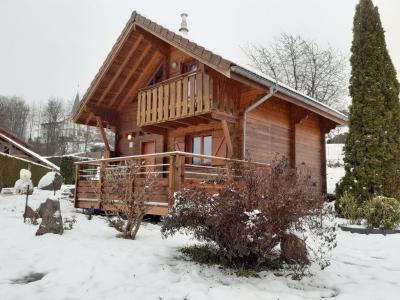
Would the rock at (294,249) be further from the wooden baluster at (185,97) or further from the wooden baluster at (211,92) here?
the wooden baluster at (185,97)

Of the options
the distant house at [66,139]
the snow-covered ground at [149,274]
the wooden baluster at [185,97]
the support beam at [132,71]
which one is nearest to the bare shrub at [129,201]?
the snow-covered ground at [149,274]

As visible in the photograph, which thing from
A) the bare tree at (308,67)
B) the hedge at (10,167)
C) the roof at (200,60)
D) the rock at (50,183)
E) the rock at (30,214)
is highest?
the bare tree at (308,67)

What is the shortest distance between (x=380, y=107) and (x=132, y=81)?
30.8 ft

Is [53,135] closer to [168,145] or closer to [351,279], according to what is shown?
[168,145]

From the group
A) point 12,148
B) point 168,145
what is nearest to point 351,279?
point 168,145

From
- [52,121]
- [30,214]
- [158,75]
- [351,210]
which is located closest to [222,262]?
[351,210]

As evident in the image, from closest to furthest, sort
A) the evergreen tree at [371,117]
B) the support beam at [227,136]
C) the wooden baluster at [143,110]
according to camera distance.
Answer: the evergreen tree at [371,117], the support beam at [227,136], the wooden baluster at [143,110]

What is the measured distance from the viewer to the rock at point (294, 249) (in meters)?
5.09

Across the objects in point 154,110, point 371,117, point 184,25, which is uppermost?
point 184,25

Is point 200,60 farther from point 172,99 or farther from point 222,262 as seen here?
point 222,262

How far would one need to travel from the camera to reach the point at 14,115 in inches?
2158

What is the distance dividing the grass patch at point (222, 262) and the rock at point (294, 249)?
32 cm

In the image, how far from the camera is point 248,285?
4.64m

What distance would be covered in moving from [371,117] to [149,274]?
28.4 ft
